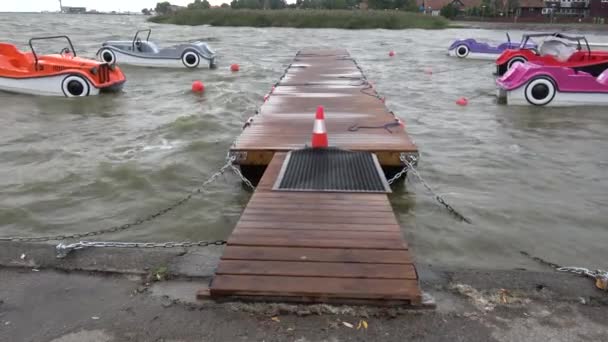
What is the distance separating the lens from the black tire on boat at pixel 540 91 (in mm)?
11312

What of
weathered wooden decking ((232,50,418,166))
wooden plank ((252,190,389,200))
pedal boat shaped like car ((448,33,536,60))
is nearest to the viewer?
wooden plank ((252,190,389,200))

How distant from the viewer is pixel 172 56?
59.6ft

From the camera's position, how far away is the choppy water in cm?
518

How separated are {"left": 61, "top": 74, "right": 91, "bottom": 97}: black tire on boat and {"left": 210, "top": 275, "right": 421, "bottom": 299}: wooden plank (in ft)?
34.7

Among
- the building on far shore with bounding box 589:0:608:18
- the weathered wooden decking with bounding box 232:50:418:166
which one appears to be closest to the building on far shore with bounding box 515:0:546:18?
the building on far shore with bounding box 589:0:608:18

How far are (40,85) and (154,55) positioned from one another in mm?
6495

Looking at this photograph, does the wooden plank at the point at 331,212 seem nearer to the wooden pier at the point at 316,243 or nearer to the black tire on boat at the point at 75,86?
the wooden pier at the point at 316,243

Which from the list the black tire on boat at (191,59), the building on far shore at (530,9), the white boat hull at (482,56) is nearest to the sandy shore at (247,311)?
the black tire on boat at (191,59)

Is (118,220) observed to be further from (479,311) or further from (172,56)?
(172,56)

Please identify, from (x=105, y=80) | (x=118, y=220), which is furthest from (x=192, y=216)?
(x=105, y=80)

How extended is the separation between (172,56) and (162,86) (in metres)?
3.64

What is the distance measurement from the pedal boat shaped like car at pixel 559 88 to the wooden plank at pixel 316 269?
32.1 ft

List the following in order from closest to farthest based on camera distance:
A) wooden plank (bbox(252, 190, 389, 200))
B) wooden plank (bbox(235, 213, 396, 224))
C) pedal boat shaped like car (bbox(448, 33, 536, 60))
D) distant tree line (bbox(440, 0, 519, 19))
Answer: wooden plank (bbox(235, 213, 396, 224)) → wooden plank (bbox(252, 190, 389, 200)) → pedal boat shaped like car (bbox(448, 33, 536, 60)) → distant tree line (bbox(440, 0, 519, 19))

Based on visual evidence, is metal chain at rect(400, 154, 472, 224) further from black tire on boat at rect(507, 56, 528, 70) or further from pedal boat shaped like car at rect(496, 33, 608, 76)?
black tire on boat at rect(507, 56, 528, 70)
